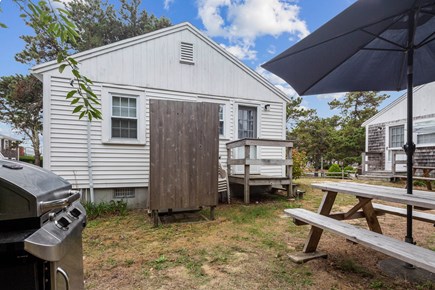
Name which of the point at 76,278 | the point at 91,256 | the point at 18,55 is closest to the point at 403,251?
the point at 76,278

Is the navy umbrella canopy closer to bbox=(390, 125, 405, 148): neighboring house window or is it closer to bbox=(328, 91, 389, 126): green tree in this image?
bbox=(390, 125, 405, 148): neighboring house window

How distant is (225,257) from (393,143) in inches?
465

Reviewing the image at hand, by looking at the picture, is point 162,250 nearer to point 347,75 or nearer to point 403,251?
point 403,251

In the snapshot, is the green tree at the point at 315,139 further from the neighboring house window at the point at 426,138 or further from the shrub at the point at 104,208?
the shrub at the point at 104,208

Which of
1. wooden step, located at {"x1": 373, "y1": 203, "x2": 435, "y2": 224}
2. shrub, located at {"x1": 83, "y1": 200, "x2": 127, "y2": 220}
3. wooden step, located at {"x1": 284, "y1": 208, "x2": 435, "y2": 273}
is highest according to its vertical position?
wooden step, located at {"x1": 284, "y1": 208, "x2": 435, "y2": 273}

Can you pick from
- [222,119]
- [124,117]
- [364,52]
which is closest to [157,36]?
[124,117]

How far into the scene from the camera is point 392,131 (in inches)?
444

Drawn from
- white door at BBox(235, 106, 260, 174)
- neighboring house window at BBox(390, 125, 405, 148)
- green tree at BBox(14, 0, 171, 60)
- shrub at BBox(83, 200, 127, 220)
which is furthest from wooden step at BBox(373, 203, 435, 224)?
green tree at BBox(14, 0, 171, 60)

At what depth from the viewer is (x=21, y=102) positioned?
47.0 feet

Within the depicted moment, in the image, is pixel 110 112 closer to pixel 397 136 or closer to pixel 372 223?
pixel 372 223

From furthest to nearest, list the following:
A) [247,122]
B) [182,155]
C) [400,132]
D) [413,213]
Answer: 1. [400,132]
2. [247,122]
3. [182,155]
4. [413,213]

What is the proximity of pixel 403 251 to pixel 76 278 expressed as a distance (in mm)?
2190

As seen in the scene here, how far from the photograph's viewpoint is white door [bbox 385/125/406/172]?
10773mm

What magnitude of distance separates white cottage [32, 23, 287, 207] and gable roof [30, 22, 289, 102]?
0.07 ft
